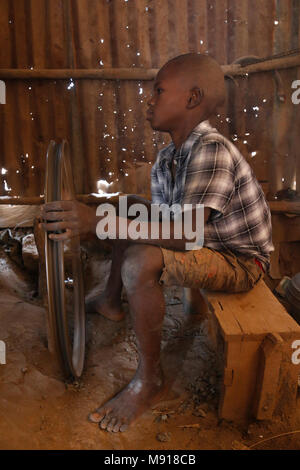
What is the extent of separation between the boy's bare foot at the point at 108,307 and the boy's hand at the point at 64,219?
3.31 feet

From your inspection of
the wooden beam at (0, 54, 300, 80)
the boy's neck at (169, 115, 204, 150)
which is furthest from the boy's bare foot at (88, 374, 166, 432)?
the wooden beam at (0, 54, 300, 80)

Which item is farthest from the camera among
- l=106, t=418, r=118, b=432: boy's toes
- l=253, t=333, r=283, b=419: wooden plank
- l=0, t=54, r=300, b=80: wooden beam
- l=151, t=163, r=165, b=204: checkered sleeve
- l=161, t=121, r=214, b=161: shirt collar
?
l=0, t=54, r=300, b=80: wooden beam

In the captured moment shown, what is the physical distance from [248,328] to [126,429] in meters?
0.76

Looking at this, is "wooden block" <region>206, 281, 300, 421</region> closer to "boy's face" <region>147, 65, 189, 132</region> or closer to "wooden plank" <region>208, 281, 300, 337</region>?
"wooden plank" <region>208, 281, 300, 337</region>

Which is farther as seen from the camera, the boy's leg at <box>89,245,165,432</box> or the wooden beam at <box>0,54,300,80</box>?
the wooden beam at <box>0,54,300,80</box>

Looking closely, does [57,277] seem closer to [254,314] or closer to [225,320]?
[225,320]

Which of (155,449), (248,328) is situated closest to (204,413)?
(155,449)

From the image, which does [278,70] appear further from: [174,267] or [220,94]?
[174,267]

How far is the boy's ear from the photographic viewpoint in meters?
2.07

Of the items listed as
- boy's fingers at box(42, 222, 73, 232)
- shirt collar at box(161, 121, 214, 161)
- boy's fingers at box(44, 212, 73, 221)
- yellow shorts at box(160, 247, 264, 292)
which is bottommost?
yellow shorts at box(160, 247, 264, 292)

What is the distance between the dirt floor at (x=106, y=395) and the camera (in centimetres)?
176

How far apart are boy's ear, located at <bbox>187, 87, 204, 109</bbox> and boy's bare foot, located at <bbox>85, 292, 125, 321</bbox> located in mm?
1411

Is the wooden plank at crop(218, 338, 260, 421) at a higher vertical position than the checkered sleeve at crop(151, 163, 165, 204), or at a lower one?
lower

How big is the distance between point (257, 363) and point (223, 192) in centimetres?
83
